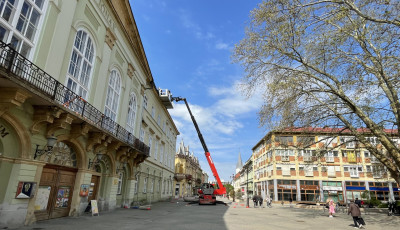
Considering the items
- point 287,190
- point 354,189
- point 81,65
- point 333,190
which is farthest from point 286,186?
point 81,65

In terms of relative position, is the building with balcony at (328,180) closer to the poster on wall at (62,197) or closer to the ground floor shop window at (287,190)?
the ground floor shop window at (287,190)

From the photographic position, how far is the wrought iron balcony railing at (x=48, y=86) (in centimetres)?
661

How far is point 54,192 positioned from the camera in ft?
34.6

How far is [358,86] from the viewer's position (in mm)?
10914

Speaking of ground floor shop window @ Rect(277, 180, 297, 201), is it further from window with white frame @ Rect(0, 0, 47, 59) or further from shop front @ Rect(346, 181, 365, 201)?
window with white frame @ Rect(0, 0, 47, 59)

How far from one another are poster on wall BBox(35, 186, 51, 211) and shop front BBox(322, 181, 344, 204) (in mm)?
42579

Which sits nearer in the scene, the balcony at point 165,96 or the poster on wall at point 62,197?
the poster on wall at point 62,197

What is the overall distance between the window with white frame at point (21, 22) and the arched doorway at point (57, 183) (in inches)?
168

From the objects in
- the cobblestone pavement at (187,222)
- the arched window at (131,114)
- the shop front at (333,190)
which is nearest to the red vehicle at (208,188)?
the arched window at (131,114)

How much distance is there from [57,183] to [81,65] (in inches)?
234


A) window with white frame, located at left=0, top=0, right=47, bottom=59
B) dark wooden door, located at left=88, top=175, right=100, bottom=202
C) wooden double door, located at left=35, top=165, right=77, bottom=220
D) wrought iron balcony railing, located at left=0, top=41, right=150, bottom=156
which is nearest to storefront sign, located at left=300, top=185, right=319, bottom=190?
wrought iron balcony railing, located at left=0, top=41, right=150, bottom=156

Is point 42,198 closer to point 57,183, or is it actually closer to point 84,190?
point 57,183

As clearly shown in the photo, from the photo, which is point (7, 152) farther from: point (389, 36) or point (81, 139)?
point (389, 36)

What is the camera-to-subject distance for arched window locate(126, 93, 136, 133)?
18.9m
